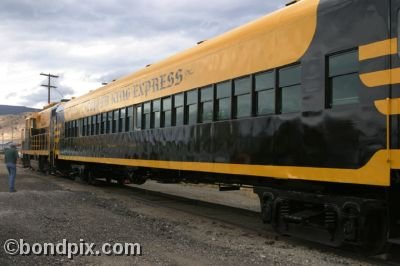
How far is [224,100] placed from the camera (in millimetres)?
9320

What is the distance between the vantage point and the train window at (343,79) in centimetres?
641

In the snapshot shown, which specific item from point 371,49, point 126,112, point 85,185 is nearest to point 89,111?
point 85,185

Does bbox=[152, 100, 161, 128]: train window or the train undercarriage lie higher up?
bbox=[152, 100, 161, 128]: train window

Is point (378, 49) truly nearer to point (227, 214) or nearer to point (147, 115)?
point (227, 214)

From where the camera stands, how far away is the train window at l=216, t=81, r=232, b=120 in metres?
9.15

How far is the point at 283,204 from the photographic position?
7.54m

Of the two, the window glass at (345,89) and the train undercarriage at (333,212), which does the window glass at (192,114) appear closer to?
the train undercarriage at (333,212)

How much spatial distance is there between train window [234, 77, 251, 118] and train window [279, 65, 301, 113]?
918 millimetres

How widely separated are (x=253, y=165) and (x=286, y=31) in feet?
7.31

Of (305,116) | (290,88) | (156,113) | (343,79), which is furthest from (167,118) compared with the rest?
(343,79)

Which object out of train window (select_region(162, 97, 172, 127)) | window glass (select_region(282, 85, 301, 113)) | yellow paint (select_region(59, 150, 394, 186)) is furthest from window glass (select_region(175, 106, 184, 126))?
window glass (select_region(282, 85, 301, 113))

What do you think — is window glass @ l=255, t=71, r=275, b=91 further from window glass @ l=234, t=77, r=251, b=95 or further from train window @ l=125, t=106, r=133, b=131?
train window @ l=125, t=106, r=133, b=131

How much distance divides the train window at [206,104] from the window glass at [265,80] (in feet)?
5.11

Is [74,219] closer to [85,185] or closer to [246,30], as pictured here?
[246,30]
